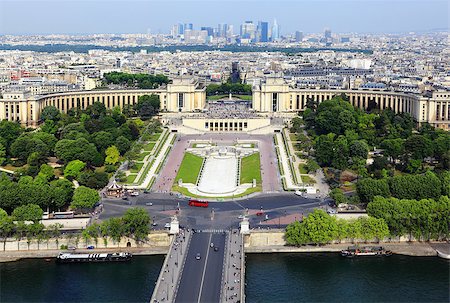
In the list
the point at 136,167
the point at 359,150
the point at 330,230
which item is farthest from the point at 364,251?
the point at 136,167

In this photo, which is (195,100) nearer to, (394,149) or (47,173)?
(394,149)

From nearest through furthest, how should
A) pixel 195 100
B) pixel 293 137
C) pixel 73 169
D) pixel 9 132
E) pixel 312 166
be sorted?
pixel 73 169, pixel 312 166, pixel 9 132, pixel 293 137, pixel 195 100

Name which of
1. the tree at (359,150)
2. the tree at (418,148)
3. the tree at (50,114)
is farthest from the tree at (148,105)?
the tree at (418,148)

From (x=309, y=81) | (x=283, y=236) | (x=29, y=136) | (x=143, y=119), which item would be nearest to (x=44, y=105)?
(x=143, y=119)

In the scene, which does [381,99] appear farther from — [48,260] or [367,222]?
[48,260]

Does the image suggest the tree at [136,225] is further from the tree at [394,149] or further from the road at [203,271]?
the tree at [394,149]

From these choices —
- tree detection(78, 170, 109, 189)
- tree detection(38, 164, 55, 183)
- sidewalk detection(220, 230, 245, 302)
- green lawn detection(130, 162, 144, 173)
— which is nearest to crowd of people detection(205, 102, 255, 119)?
green lawn detection(130, 162, 144, 173)

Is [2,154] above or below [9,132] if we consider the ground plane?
below
